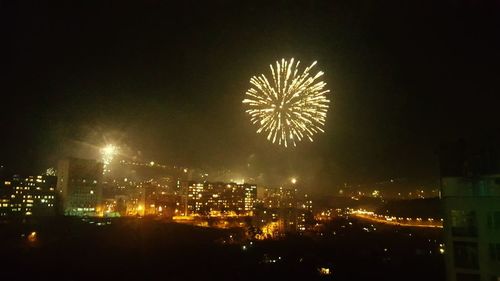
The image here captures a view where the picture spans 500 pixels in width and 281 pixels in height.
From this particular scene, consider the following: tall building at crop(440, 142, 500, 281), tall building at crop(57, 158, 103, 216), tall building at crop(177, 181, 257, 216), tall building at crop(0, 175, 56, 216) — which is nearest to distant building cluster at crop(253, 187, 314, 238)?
tall building at crop(177, 181, 257, 216)


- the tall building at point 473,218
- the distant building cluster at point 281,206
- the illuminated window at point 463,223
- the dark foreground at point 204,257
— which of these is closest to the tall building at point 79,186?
the dark foreground at point 204,257

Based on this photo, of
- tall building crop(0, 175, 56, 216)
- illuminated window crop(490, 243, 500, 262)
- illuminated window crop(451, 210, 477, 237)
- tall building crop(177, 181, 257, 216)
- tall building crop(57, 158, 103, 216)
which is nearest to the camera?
illuminated window crop(490, 243, 500, 262)

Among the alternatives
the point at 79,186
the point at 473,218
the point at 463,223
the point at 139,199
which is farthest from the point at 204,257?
the point at 139,199

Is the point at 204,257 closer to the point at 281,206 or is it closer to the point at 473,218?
the point at 473,218

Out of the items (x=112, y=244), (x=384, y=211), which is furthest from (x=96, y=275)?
(x=384, y=211)

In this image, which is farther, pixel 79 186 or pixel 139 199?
pixel 139 199

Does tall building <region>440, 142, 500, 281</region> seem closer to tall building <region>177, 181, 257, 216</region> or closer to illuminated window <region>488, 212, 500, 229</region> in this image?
illuminated window <region>488, 212, 500, 229</region>
